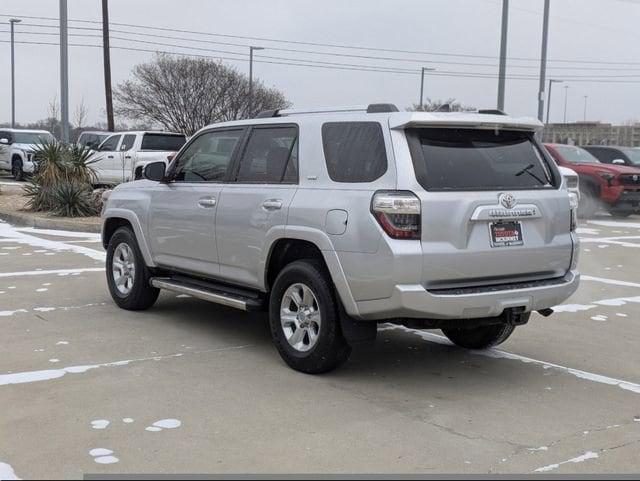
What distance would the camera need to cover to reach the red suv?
18359mm

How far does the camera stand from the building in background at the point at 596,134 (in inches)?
1951

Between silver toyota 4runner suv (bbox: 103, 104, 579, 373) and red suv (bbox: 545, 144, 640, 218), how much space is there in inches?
524

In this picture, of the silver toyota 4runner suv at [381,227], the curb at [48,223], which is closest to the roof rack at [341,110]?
the silver toyota 4runner suv at [381,227]

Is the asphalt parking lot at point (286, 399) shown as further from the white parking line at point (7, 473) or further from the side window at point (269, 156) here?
the side window at point (269, 156)

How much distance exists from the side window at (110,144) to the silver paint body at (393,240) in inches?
626

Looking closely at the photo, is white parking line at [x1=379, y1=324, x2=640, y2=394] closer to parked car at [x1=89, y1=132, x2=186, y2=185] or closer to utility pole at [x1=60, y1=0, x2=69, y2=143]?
parked car at [x1=89, y1=132, x2=186, y2=185]

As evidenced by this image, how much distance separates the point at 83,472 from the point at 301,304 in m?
2.16

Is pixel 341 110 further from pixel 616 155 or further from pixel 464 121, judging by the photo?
pixel 616 155

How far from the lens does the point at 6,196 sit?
20.4m

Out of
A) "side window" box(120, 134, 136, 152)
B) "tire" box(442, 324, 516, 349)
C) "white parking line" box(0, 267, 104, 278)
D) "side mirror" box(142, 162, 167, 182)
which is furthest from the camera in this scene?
"side window" box(120, 134, 136, 152)

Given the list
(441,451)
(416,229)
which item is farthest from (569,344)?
(441,451)

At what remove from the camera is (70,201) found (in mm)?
15852

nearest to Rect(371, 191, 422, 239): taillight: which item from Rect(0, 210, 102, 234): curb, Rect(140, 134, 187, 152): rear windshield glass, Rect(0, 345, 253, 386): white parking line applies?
Rect(0, 345, 253, 386): white parking line

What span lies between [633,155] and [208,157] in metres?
17.6
